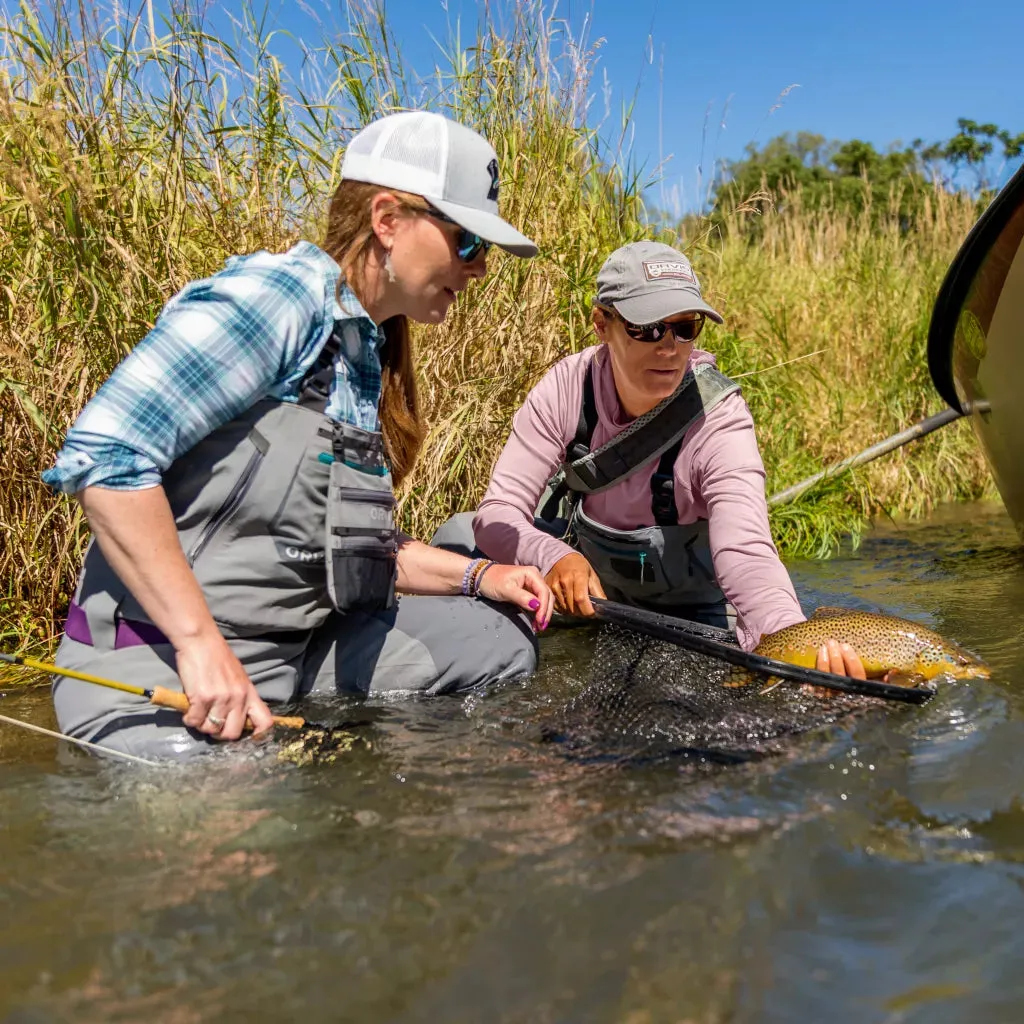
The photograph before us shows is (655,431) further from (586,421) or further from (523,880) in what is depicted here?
(523,880)

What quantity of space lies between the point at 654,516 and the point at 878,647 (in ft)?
3.46

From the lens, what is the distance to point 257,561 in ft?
8.46

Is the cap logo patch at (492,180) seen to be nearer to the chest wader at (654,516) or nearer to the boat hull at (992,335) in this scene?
the chest wader at (654,516)

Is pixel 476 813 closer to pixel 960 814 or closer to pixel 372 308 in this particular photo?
pixel 960 814

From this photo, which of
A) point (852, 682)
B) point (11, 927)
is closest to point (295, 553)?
point (11, 927)

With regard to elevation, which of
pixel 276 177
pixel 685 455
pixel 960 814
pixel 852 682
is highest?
pixel 276 177

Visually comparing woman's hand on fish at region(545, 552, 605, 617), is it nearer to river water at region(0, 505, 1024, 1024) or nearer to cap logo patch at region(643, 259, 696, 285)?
river water at region(0, 505, 1024, 1024)

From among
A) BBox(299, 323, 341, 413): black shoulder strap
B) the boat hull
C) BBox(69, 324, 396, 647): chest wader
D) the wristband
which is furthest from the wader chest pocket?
the boat hull

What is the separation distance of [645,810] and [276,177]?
3067 millimetres

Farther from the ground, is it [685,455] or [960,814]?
[685,455]

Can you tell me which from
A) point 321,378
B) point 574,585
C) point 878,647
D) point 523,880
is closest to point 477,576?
point 574,585

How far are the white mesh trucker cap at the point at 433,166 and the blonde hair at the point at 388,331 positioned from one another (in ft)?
0.12

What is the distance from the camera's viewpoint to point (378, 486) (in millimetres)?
2799

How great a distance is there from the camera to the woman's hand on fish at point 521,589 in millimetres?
3129
